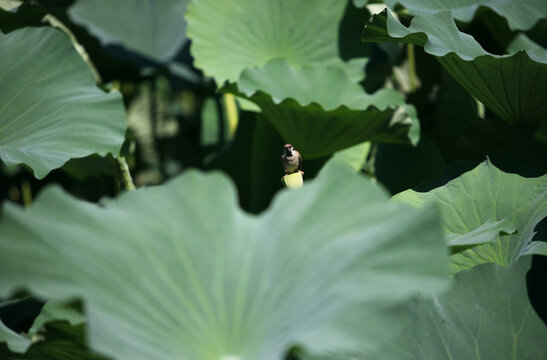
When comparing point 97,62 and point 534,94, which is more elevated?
point 534,94

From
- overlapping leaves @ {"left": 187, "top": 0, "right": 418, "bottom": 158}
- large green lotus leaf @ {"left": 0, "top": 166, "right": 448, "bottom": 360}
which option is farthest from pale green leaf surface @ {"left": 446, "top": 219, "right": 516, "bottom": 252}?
overlapping leaves @ {"left": 187, "top": 0, "right": 418, "bottom": 158}

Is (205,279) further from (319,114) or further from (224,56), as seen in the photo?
(224,56)

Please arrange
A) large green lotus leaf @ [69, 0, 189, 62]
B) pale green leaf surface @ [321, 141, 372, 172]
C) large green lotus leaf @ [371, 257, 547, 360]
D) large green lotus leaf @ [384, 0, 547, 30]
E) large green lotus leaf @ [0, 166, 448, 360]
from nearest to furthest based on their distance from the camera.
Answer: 1. large green lotus leaf @ [0, 166, 448, 360]
2. large green lotus leaf @ [371, 257, 547, 360]
3. large green lotus leaf @ [384, 0, 547, 30]
4. pale green leaf surface @ [321, 141, 372, 172]
5. large green lotus leaf @ [69, 0, 189, 62]

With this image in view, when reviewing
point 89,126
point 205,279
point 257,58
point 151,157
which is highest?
point 205,279

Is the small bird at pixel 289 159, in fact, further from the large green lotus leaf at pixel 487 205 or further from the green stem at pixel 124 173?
the green stem at pixel 124 173

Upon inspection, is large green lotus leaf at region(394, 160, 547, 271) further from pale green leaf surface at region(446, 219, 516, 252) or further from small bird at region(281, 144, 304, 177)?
small bird at region(281, 144, 304, 177)

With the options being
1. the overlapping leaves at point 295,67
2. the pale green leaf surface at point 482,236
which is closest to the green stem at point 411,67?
the overlapping leaves at point 295,67

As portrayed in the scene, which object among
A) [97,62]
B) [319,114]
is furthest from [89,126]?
[97,62]
